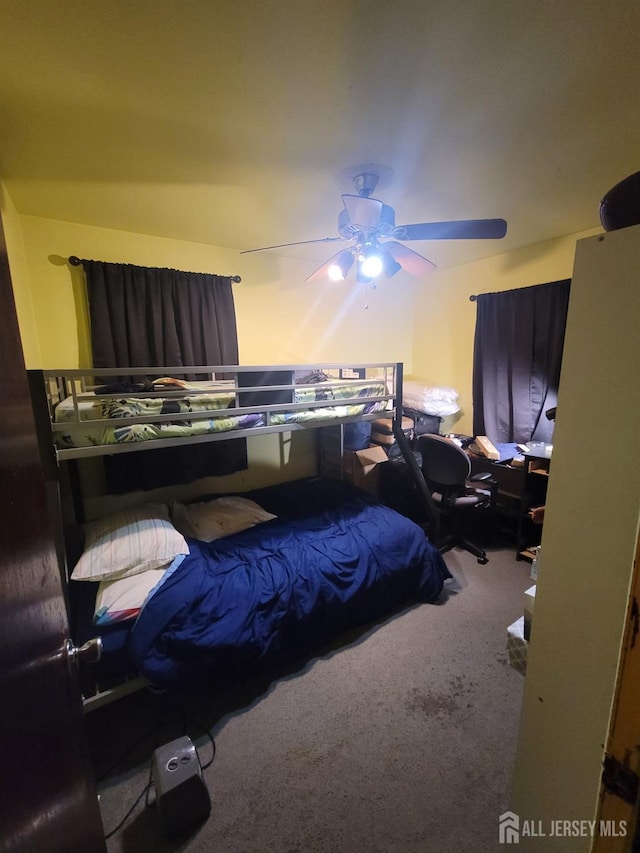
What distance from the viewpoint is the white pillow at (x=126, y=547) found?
5.22 ft

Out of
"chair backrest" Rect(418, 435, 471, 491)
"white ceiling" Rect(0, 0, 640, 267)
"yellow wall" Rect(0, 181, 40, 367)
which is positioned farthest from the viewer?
"chair backrest" Rect(418, 435, 471, 491)

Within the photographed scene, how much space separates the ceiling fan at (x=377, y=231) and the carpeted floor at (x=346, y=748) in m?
2.23

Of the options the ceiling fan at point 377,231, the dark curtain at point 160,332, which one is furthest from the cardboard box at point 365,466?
the ceiling fan at point 377,231

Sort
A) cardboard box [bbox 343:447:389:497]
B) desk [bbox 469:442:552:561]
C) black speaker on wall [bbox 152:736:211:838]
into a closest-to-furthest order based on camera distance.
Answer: black speaker on wall [bbox 152:736:211:838] < desk [bbox 469:442:552:561] < cardboard box [bbox 343:447:389:497]

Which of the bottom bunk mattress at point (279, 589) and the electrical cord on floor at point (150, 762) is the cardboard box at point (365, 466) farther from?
the electrical cord on floor at point (150, 762)

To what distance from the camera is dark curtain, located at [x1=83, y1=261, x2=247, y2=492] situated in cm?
229

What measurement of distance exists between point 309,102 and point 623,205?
3.82 ft

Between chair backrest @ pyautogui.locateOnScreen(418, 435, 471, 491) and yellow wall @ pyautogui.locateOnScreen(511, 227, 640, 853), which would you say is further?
chair backrest @ pyautogui.locateOnScreen(418, 435, 471, 491)

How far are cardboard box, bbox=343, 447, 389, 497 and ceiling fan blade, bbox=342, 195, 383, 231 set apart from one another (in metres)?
1.80

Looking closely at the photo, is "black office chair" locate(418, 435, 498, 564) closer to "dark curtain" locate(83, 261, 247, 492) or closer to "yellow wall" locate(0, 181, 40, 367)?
"dark curtain" locate(83, 261, 247, 492)

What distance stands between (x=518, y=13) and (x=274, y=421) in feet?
5.77

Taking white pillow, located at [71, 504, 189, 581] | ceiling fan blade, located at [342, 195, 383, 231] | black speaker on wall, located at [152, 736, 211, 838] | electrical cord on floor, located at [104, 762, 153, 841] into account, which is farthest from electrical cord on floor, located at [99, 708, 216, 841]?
ceiling fan blade, located at [342, 195, 383, 231]

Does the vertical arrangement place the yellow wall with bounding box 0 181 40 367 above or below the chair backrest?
above

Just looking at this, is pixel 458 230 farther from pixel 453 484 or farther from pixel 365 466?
pixel 365 466
